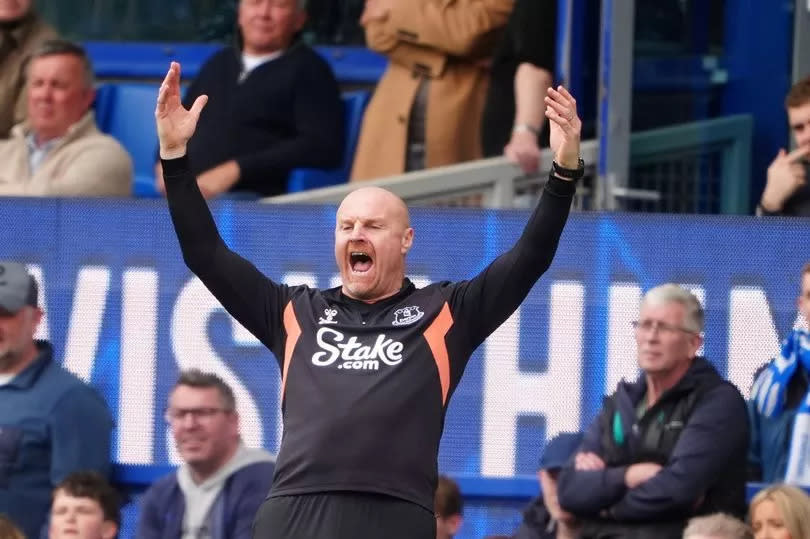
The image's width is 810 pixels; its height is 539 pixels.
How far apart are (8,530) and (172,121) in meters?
2.08

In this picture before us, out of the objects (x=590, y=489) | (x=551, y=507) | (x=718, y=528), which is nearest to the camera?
(x=718, y=528)

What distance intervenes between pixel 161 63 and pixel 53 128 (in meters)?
1.80

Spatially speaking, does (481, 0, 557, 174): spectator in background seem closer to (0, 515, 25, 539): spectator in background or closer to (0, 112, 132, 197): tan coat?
(0, 112, 132, 197): tan coat

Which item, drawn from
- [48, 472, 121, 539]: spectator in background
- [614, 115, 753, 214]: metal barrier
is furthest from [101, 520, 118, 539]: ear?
[614, 115, 753, 214]: metal barrier

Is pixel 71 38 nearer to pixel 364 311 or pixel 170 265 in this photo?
pixel 170 265

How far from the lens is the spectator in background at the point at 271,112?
9.01 metres

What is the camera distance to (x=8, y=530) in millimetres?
6949

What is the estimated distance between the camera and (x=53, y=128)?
29.2 feet

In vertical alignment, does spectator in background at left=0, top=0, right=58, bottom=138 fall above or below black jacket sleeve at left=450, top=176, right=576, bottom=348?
above

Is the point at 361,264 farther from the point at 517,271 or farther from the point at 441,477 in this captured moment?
the point at 441,477

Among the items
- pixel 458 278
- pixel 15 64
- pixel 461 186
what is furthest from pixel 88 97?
pixel 458 278

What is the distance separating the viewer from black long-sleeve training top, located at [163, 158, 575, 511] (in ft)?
17.0

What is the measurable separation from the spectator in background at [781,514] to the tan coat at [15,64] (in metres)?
4.10

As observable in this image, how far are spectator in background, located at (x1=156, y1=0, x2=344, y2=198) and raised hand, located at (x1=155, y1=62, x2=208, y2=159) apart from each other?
3.48 meters
